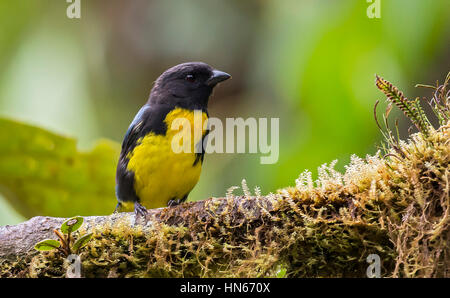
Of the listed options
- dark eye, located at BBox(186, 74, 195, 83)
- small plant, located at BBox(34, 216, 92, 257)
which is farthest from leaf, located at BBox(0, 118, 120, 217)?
small plant, located at BBox(34, 216, 92, 257)

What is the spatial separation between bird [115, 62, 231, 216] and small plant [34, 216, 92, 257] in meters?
1.25

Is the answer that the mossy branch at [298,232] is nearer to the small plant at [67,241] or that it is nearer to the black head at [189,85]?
the small plant at [67,241]

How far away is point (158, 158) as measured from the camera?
12.1ft

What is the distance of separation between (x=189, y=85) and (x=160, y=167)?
0.81m

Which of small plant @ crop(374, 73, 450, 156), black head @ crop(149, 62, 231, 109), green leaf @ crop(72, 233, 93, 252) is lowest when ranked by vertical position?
green leaf @ crop(72, 233, 93, 252)

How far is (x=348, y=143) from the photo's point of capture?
12.7ft

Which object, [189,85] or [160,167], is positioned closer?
[160,167]

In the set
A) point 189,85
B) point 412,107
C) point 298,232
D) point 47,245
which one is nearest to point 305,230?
point 298,232

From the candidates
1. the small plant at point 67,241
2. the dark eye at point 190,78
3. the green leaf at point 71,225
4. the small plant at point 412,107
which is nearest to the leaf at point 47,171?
the dark eye at point 190,78

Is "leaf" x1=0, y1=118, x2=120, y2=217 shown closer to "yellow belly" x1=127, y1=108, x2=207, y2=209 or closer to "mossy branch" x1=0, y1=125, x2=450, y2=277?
"yellow belly" x1=127, y1=108, x2=207, y2=209

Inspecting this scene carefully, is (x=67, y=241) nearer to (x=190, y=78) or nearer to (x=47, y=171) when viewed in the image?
(x=47, y=171)

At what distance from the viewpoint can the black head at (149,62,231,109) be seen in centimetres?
416

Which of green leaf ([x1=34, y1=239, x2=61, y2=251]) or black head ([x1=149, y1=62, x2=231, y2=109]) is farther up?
black head ([x1=149, y1=62, x2=231, y2=109])
